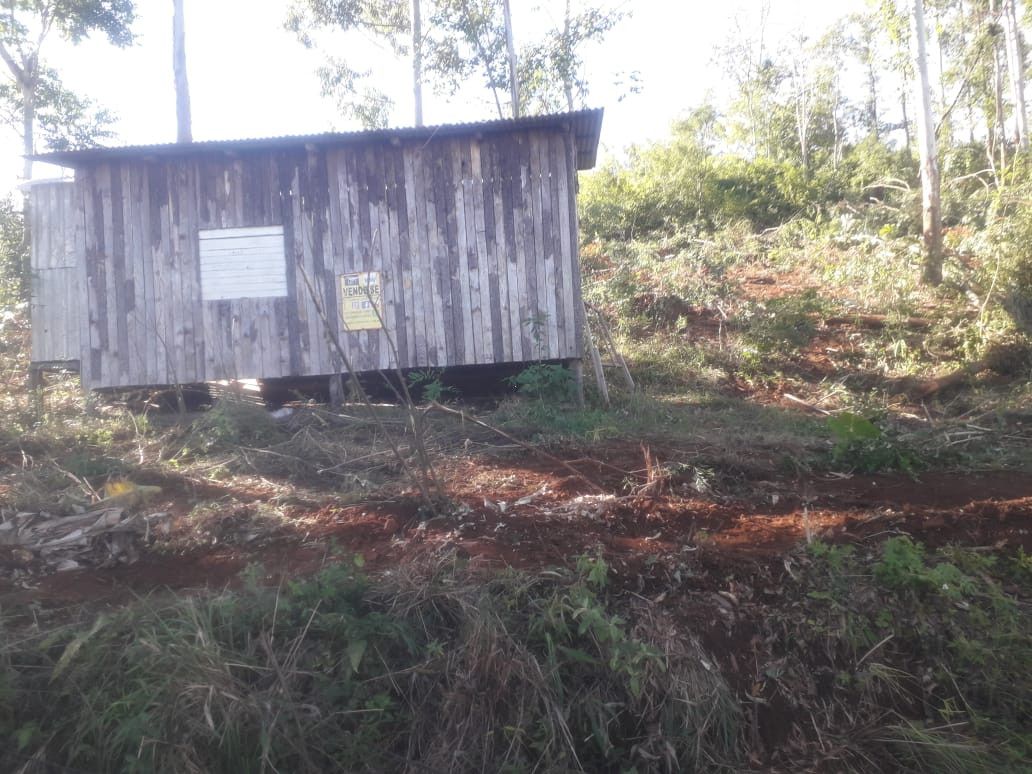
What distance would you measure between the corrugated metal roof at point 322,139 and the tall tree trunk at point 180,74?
238 inches

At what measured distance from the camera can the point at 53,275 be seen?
10828mm

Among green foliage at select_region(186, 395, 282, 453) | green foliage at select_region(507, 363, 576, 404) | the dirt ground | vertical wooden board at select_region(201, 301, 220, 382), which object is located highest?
vertical wooden board at select_region(201, 301, 220, 382)

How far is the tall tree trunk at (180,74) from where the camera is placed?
48.8ft

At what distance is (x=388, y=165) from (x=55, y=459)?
15.1 feet

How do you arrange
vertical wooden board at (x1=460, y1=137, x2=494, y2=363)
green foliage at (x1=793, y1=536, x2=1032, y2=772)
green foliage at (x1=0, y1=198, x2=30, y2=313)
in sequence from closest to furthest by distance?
1. green foliage at (x1=793, y1=536, x2=1032, y2=772)
2. vertical wooden board at (x1=460, y1=137, x2=494, y2=363)
3. green foliage at (x1=0, y1=198, x2=30, y2=313)

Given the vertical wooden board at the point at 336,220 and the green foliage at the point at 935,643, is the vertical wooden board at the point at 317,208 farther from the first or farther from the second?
the green foliage at the point at 935,643

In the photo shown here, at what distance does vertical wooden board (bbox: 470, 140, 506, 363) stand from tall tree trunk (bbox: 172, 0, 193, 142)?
8089mm

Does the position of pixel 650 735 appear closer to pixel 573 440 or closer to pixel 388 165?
pixel 573 440

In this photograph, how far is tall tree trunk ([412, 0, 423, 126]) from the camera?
743 inches

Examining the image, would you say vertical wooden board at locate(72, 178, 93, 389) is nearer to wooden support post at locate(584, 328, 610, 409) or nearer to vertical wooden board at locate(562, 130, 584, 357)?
vertical wooden board at locate(562, 130, 584, 357)

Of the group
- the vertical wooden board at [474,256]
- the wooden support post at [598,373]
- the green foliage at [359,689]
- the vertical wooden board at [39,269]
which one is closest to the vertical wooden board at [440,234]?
the vertical wooden board at [474,256]

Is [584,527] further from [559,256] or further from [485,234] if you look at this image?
[485,234]

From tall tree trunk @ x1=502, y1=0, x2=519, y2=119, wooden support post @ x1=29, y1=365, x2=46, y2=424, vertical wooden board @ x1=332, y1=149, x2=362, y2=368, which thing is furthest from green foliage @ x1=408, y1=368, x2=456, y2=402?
tall tree trunk @ x1=502, y1=0, x2=519, y2=119

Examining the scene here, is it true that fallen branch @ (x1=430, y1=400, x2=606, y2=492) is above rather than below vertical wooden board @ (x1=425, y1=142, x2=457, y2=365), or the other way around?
below
